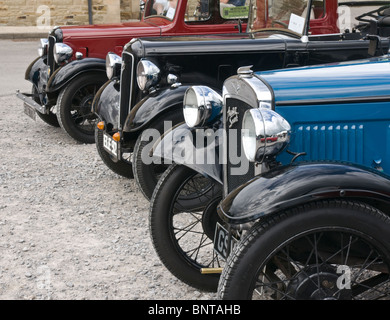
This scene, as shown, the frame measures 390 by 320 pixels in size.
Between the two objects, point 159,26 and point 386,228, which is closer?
point 386,228

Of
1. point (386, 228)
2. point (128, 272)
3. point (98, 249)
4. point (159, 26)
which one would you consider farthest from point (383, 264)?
point (159, 26)

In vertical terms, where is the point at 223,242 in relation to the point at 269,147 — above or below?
below

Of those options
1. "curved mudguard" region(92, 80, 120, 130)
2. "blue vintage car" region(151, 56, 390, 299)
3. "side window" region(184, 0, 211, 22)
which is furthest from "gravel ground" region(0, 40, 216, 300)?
"side window" region(184, 0, 211, 22)

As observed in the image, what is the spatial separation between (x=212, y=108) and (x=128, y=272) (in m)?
1.07

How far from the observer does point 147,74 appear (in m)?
5.24

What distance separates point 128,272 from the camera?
395 cm

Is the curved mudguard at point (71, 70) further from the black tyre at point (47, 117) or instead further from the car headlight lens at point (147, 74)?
the car headlight lens at point (147, 74)

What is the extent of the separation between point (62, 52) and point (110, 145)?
2.25 metres

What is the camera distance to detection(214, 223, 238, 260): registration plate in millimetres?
3186

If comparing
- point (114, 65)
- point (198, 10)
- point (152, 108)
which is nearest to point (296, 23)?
point (152, 108)

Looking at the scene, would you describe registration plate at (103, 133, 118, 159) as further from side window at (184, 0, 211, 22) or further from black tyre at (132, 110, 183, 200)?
side window at (184, 0, 211, 22)

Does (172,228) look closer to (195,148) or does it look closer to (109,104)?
(195,148)

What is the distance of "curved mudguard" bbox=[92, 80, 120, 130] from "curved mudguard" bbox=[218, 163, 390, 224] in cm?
270

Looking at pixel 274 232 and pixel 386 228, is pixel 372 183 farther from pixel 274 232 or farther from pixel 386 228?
pixel 274 232
